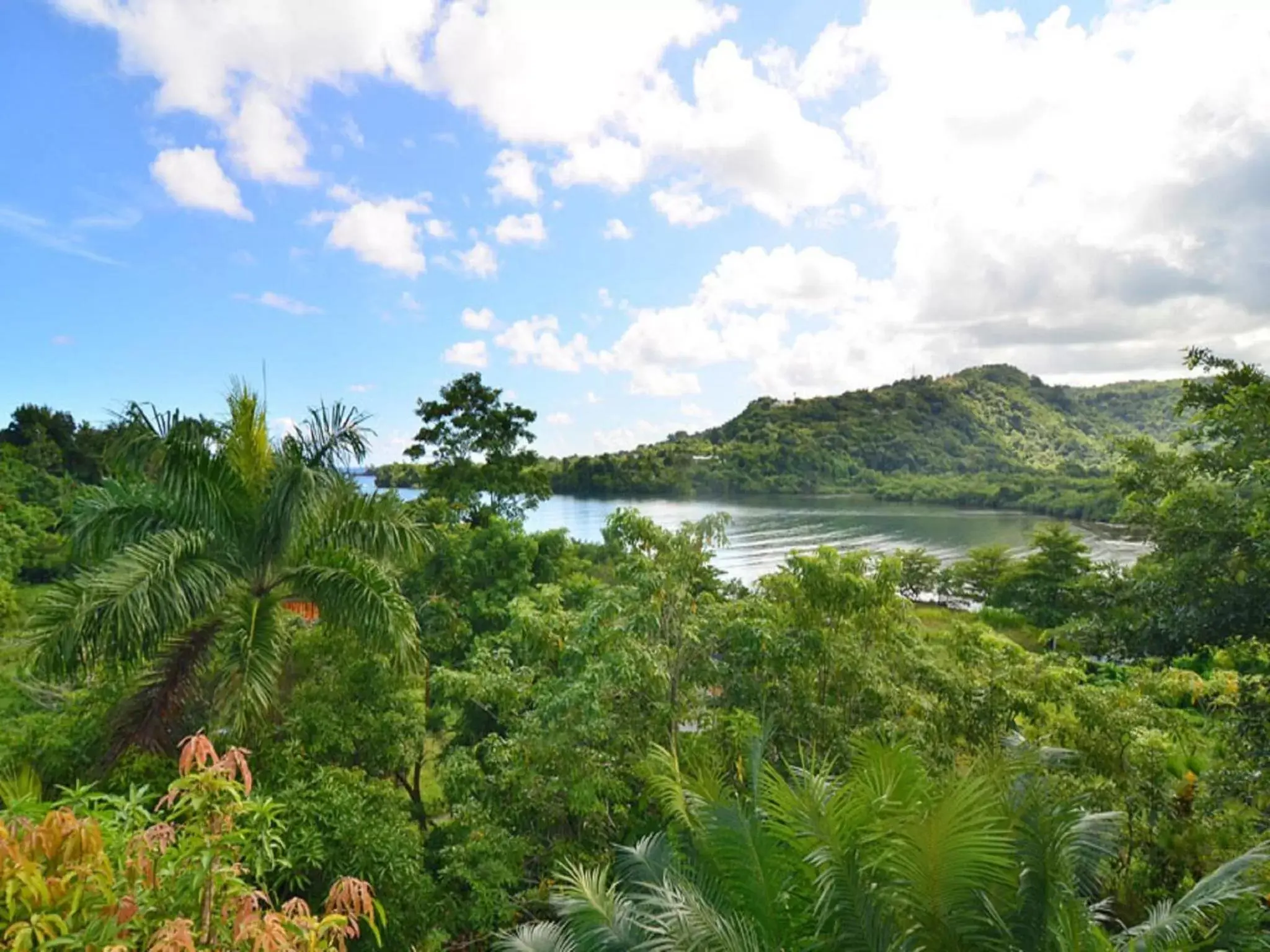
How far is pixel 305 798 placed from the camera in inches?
199

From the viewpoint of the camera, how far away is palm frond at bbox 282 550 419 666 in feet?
20.4

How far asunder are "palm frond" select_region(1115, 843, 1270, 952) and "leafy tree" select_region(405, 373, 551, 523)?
61.5 feet

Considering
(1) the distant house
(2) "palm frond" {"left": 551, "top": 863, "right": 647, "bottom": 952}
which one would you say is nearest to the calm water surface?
(1) the distant house

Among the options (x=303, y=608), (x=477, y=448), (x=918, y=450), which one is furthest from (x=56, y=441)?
(x=918, y=450)

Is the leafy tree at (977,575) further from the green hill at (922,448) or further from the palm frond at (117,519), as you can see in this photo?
the palm frond at (117,519)

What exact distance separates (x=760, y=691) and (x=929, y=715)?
1683 millimetres

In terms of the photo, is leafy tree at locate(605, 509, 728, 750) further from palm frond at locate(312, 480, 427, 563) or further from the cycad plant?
palm frond at locate(312, 480, 427, 563)

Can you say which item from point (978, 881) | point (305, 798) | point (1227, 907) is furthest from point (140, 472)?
point (1227, 907)

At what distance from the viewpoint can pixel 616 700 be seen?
19.9ft

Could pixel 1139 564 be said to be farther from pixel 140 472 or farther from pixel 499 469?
pixel 499 469

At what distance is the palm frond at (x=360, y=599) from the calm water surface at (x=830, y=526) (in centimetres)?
1084

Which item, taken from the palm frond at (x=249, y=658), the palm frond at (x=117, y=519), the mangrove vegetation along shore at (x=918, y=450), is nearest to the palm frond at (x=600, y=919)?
the palm frond at (x=249, y=658)

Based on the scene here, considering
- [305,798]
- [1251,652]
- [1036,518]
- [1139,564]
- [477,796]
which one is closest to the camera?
[305,798]

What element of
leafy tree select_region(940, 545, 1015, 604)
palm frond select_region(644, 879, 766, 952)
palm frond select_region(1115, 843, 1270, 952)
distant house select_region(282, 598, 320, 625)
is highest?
distant house select_region(282, 598, 320, 625)
